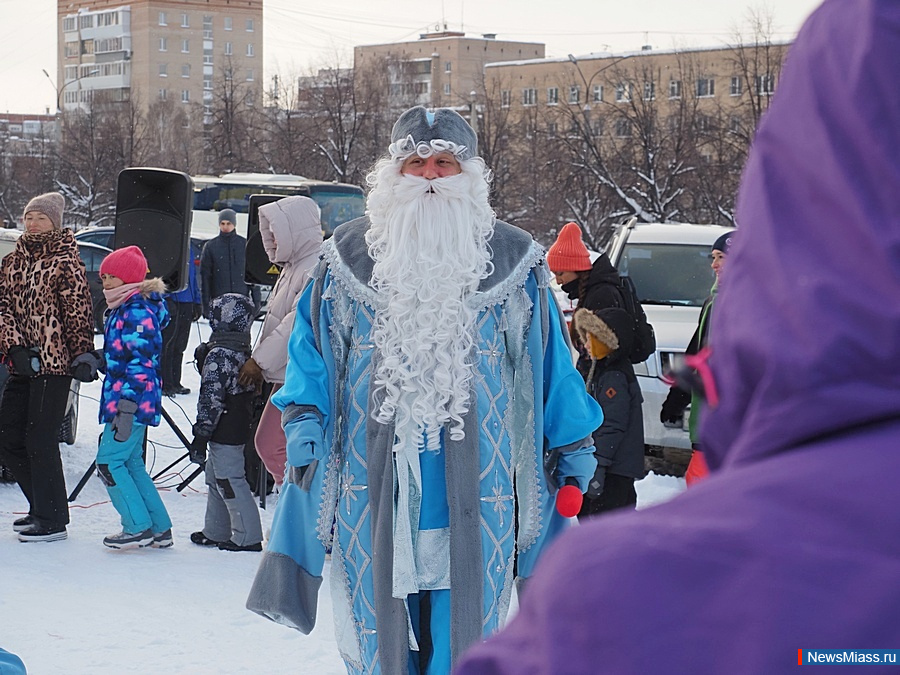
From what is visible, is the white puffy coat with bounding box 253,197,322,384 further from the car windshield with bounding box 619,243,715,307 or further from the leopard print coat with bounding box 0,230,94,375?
the car windshield with bounding box 619,243,715,307

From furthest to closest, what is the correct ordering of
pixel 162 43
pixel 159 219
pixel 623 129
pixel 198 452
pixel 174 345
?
pixel 162 43 → pixel 623 129 → pixel 174 345 → pixel 159 219 → pixel 198 452

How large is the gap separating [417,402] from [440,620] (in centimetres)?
63

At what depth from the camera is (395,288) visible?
3600 millimetres

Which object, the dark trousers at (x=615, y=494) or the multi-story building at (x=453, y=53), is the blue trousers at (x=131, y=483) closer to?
the dark trousers at (x=615, y=494)

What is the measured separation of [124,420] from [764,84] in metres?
31.9

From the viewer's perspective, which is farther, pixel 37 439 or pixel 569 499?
pixel 37 439

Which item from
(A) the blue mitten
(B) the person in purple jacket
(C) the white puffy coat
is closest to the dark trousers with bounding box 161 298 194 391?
(C) the white puffy coat

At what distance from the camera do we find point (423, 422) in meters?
Result: 3.41

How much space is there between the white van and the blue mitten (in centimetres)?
431

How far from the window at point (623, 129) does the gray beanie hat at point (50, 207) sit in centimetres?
3046

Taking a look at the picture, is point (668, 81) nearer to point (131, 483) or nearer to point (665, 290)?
point (665, 290)

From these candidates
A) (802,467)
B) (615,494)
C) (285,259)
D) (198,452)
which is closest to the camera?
(802,467)

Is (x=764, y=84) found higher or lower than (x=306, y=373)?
higher

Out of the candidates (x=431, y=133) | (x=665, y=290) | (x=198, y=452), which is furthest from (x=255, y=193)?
(x=431, y=133)
